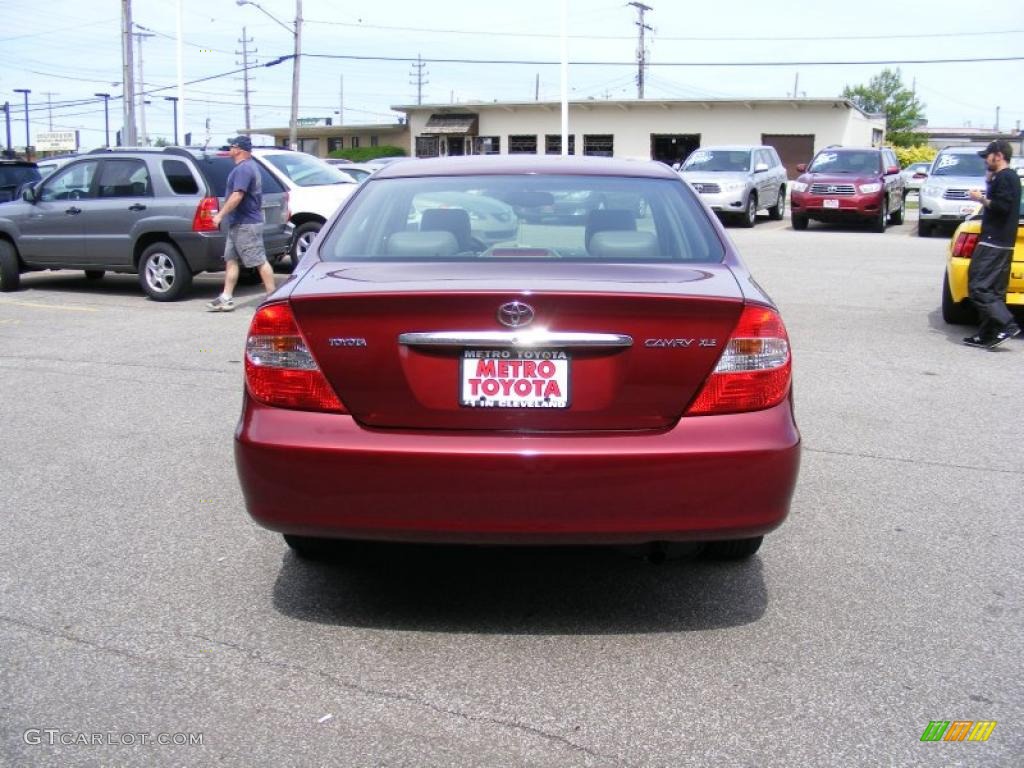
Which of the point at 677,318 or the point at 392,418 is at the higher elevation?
the point at 677,318

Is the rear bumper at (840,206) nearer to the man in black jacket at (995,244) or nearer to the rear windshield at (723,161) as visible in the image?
the rear windshield at (723,161)

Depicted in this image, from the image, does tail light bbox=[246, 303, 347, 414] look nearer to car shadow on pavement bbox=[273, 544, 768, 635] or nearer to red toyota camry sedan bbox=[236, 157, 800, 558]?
red toyota camry sedan bbox=[236, 157, 800, 558]

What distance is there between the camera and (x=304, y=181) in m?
14.7

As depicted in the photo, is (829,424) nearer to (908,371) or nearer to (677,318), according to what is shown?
(908,371)

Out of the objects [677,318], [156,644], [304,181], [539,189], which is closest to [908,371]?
[539,189]

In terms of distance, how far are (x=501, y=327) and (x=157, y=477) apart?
2.92m

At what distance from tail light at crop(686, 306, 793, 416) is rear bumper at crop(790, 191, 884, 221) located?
2033 cm

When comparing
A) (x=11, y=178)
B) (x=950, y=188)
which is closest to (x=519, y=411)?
(x=11, y=178)

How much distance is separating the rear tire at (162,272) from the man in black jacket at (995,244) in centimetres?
847

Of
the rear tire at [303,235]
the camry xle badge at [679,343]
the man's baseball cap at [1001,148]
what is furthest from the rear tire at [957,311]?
the camry xle badge at [679,343]

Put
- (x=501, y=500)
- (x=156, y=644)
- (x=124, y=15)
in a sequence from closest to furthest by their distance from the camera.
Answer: (x=501, y=500)
(x=156, y=644)
(x=124, y=15)

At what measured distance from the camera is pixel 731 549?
4238 mm

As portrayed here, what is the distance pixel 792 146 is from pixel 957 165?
1121 inches

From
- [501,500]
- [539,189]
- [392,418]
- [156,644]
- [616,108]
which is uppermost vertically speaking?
[616,108]
